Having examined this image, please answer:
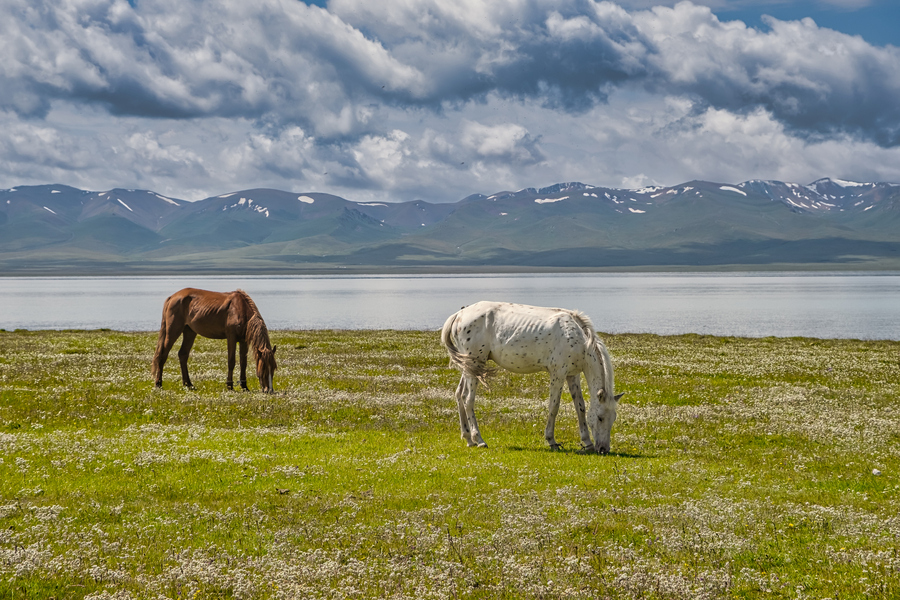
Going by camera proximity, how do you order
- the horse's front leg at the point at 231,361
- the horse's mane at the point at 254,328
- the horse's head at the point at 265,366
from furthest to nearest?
the horse's front leg at the point at 231,361 → the horse's mane at the point at 254,328 → the horse's head at the point at 265,366

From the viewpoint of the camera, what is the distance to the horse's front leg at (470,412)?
62.6 ft

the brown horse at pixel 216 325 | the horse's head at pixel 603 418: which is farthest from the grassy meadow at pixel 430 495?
the brown horse at pixel 216 325

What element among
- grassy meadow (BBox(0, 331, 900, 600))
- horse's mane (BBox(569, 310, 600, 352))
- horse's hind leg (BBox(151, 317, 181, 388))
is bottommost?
grassy meadow (BBox(0, 331, 900, 600))

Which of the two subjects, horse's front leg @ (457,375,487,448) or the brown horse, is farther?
the brown horse

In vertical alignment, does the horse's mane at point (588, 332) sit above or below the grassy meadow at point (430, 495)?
above

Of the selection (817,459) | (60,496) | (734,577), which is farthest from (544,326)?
(60,496)

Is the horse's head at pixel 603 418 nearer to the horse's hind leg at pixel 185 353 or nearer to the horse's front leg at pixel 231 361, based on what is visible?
the horse's front leg at pixel 231 361

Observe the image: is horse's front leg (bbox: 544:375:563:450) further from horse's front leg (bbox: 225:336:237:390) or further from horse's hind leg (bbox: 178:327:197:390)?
horse's hind leg (bbox: 178:327:197:390)

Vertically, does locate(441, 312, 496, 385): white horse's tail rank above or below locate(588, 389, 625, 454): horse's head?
above

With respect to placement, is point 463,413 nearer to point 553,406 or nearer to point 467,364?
point 467,364

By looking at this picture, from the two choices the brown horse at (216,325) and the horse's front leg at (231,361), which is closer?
the brown horse at (216,325)

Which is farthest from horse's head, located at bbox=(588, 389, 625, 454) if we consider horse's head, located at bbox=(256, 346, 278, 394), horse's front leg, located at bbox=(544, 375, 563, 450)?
horse's head, located at bbox=(256, 346, 278, 394)

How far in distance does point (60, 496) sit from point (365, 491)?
5.66 meters

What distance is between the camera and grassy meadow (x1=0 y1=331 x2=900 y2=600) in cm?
977
